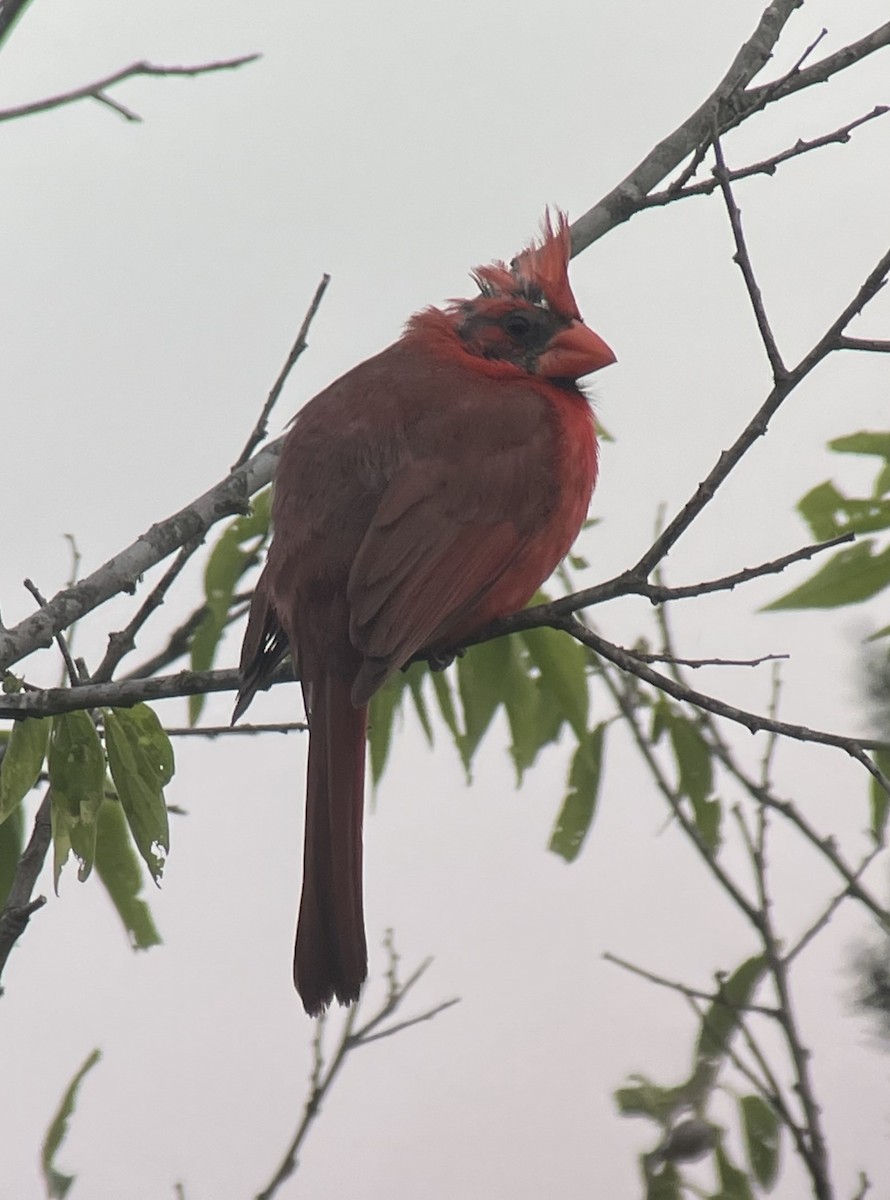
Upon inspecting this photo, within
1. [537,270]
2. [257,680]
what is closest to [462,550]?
[257,680]

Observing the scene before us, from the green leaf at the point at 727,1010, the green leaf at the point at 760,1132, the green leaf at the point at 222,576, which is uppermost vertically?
the green leaf at the point at 222,576

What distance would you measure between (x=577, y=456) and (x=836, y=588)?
597 millimetres

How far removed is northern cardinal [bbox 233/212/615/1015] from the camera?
265 centimetres

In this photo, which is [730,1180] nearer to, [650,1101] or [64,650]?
[650,1101]

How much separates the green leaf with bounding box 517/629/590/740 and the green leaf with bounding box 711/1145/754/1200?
30.4 inches

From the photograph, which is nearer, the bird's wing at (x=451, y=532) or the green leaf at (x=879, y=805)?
the bird's wing at (x=451, y=532)

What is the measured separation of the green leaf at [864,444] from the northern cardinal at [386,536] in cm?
52

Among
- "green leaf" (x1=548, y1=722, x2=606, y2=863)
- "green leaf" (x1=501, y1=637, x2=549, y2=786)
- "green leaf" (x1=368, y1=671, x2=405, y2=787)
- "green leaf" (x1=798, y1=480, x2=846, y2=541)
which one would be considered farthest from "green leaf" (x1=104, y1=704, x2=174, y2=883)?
"green leaf" (x1=798, y1=480, x2=846, y2=541)

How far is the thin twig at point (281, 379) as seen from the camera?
293 cm

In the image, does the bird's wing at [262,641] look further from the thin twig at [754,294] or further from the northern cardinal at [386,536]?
the thin twig at [754,294]

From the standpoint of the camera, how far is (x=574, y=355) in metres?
3.28

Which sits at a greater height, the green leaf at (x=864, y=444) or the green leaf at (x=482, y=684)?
the green leaf at (x=864, y=444)

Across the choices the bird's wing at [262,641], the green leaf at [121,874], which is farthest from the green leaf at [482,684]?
the green leaf at [121,874]

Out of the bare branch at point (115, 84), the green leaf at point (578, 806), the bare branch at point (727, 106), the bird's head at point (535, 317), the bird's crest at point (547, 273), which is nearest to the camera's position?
the bare branch at point (115, 84)
